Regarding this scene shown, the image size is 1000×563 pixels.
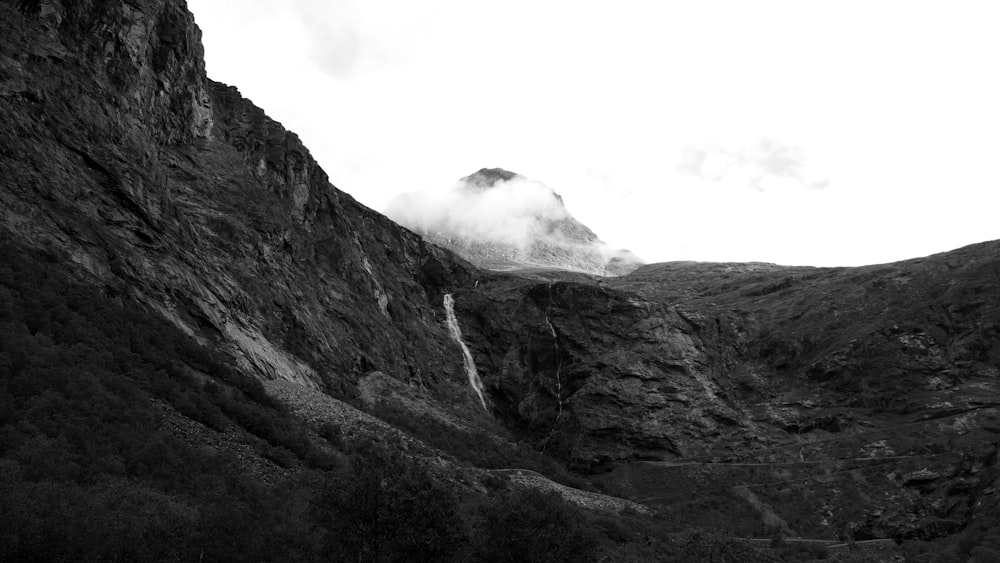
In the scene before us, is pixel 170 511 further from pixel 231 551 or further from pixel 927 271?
pixel 927 271

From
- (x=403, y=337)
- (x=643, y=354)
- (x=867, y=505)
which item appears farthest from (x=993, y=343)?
(x=403, y=337)

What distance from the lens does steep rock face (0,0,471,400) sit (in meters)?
37.5

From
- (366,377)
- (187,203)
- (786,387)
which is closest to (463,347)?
(366,377)

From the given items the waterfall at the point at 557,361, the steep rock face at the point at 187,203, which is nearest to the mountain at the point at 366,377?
the steep rock face at the point at 187,203

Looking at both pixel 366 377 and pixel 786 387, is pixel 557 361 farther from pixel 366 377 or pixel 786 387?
pixel 366 377

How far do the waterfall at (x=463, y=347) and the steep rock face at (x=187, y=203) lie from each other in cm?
Result: 171

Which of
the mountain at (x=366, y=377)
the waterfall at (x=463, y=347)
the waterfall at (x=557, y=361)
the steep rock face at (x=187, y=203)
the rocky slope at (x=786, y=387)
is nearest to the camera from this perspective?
the mountain at (x=366, y=377)

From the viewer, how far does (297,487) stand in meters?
26.6

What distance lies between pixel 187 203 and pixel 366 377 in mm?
21375

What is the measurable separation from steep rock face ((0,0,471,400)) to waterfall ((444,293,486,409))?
171 cm

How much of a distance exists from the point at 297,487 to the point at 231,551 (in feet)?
26.0

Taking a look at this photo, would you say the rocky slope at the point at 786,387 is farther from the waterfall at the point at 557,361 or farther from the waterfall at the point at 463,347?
the waterfall at the point at 463,347

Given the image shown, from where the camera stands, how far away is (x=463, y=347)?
83062mm

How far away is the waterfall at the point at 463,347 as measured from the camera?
78.1m
